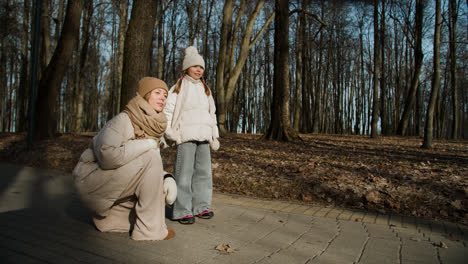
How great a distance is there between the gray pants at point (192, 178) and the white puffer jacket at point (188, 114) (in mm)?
157

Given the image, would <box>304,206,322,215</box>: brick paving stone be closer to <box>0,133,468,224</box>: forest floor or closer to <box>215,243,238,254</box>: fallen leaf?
<box>0,133,468,224</box>: forest floor

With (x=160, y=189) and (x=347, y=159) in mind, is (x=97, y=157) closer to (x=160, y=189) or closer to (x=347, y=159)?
(x=160, y=189)

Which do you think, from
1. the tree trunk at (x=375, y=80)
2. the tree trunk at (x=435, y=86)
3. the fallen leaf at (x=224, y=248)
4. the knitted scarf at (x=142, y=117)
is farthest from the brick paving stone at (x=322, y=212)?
the tree trunk at (x=375, y=80)

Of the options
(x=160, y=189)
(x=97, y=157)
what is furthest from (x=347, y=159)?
(x=97, y=157)

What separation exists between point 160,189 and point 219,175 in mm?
3735

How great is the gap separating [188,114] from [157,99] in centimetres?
69

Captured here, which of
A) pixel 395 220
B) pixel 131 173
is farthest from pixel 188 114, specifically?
pixel 395 220

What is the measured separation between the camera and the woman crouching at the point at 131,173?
316cm

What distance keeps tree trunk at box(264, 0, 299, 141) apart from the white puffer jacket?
330 inches

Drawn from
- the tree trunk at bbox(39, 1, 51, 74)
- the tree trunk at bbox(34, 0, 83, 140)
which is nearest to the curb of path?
the tree trunk at bbox(34, 0, 83, 140)

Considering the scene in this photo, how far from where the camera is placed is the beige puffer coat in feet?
10.2

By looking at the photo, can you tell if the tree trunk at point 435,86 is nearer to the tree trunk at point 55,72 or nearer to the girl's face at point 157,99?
the girl's face at point 157,99

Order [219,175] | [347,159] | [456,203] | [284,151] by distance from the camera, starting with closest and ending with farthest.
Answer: [456,203] → [219,175] → [347,159] → [284,151]

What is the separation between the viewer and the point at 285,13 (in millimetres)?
13023
